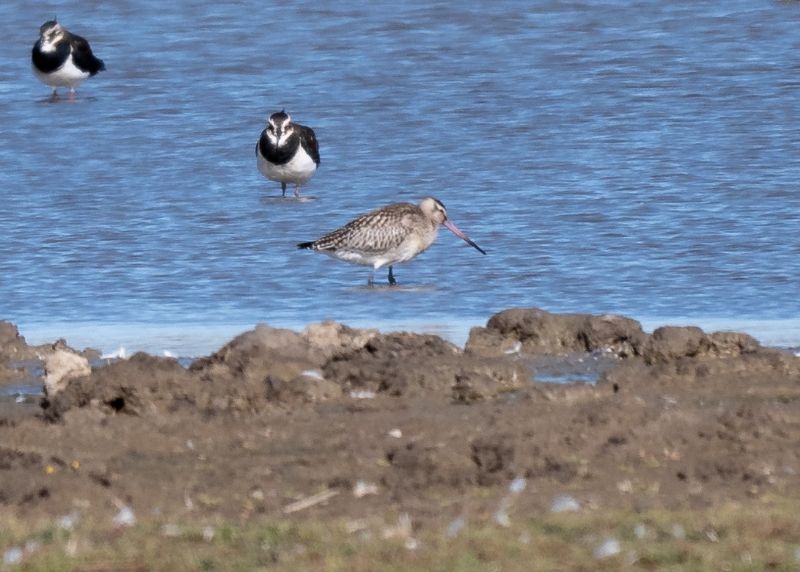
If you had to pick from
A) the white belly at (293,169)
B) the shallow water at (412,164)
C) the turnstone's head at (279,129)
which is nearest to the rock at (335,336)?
the shallow water at (412,164)

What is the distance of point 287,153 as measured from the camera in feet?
63.7

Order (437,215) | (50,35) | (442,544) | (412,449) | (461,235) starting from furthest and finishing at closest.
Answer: (50,35) < (437,215) < (461,235) < (412,449) < (442,544)

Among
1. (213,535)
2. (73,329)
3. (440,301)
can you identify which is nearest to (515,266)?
(440,301)

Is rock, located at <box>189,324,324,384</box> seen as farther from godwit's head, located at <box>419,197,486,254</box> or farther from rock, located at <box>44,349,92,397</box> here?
godwit's head, located at <box>419,197,486,254</box>

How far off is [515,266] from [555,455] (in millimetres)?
7312

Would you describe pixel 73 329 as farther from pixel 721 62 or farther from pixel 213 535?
pixel 721 62

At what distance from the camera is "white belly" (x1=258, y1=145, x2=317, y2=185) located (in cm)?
1933

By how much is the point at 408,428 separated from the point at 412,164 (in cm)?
1119

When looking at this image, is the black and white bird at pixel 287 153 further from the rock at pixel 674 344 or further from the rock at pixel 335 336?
the rock at pixel 674 344

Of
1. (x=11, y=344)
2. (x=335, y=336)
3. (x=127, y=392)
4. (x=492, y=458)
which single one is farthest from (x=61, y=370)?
(x=492, y=458)

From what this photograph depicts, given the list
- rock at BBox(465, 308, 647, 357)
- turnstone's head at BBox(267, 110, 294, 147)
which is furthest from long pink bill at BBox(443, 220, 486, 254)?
rock at BBox(465, 308, 647, 357)

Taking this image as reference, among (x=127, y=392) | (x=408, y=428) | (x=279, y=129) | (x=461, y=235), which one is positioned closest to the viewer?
(x=408, y=428)

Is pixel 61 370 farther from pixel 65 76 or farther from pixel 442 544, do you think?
pixel 65 76

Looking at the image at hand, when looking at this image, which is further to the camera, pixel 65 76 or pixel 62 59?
pixel 62 59
